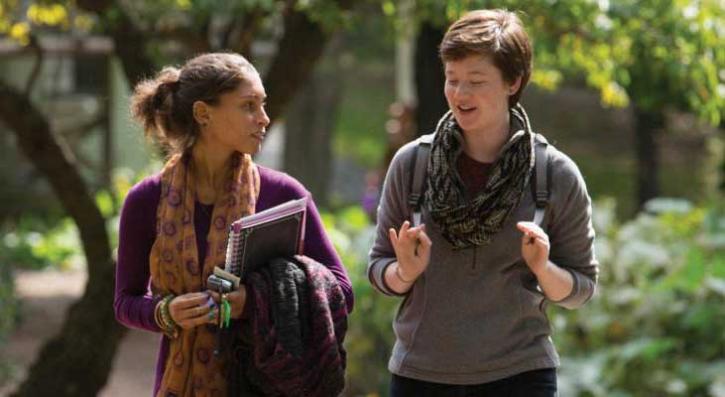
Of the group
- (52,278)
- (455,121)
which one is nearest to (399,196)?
(455,121)

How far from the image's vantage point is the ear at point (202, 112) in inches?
141

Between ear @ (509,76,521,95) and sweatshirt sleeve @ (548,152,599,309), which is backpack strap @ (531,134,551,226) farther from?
ear @ (509,76,521,95)

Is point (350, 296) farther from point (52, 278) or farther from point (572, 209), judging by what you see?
point (52, 278)

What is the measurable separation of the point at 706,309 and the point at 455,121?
5.44 m

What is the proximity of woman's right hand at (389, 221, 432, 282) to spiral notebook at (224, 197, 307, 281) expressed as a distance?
0.25 m

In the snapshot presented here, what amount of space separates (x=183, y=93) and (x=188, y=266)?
46 centimetres

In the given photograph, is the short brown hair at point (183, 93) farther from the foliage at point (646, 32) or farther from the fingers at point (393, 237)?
the foliage at point (646, 32)

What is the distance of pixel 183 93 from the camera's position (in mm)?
3611

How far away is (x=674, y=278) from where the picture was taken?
28.6 feet

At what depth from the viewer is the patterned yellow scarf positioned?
3500mm

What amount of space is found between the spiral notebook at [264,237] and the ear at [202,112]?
0.30 meters

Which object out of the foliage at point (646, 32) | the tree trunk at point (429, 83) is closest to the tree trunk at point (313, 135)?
the tree trunk at point (429, 83)

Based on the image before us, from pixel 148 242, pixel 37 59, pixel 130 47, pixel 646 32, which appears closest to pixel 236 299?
pixel 148 242

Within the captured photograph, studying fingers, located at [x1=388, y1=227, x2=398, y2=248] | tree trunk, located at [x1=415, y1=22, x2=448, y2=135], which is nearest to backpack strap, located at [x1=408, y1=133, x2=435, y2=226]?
fingers, located at [x1=388, y1=227, x2=398, y2=248]
